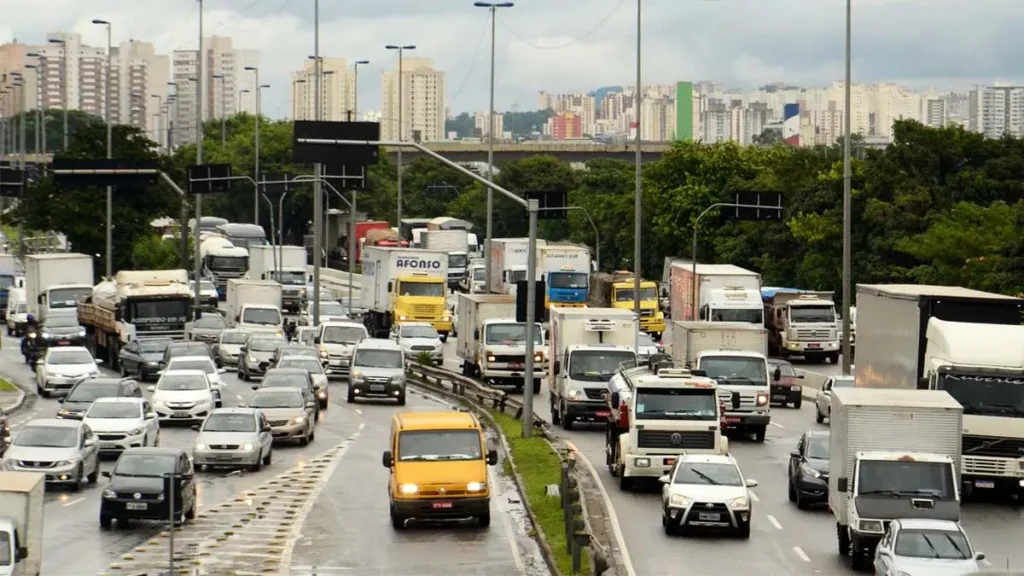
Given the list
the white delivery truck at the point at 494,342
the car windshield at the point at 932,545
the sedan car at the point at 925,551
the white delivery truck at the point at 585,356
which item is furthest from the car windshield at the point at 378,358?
the car windshield at the point at 932,545

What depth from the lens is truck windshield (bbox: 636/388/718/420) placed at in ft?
121

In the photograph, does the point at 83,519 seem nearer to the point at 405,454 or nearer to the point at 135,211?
the point at 405,454

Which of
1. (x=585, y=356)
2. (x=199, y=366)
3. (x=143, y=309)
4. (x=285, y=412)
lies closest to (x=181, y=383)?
(x=199, y=366)

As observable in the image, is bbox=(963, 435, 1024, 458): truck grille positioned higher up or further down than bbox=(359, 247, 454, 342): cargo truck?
further down

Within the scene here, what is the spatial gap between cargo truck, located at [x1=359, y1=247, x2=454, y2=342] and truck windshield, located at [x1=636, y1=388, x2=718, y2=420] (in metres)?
43.1

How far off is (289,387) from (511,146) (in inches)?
5749

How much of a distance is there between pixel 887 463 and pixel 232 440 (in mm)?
17005

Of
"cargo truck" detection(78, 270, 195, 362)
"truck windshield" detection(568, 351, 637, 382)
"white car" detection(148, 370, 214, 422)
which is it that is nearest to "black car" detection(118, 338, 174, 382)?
"cargo truck" detection(78, 270, 195, 362)

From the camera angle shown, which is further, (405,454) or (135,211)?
(135,211)

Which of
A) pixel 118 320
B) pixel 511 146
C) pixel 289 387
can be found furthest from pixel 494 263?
pixel 511 146

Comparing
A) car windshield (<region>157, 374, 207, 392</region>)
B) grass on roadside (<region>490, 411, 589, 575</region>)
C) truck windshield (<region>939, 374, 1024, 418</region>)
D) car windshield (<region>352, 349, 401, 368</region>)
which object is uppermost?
truck windshield (<region>939, 374, 1024, 418</region>)

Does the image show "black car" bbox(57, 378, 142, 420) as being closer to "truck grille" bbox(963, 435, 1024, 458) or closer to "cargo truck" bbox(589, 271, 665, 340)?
"truck grille" bbox(963, 435, 1024, 458)

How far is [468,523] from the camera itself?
34.0 meters

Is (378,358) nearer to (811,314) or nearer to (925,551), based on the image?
(811,314)
